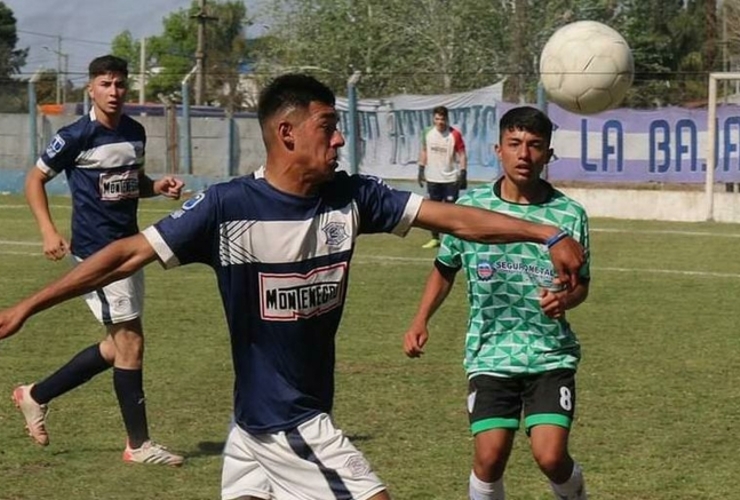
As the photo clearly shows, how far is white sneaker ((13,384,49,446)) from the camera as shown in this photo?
25.2 ft

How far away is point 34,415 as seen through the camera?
25.4ft

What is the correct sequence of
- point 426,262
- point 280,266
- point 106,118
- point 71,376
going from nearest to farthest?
point 280,266 < point 106,118 < point 71,376 < point 426,262

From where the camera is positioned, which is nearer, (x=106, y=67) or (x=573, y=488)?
(x=573, y=488)

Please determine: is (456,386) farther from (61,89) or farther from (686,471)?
(61,89)

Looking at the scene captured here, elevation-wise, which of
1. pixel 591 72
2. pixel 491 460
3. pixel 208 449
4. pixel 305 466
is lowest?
pixel 208 449

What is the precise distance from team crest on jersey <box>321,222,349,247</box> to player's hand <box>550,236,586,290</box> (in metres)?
0.72

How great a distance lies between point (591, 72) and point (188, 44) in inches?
4019

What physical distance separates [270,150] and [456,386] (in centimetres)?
521

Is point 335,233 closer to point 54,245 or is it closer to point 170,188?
point 170,188

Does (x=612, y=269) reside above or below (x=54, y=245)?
below

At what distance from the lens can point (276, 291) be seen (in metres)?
4.56

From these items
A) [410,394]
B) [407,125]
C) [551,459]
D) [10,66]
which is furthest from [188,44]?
[551,459]

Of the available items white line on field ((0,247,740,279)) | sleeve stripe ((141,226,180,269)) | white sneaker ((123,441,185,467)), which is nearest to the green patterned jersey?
sleeve stripe ((141,226,180,269))

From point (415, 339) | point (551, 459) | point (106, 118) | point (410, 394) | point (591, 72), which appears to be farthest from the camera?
point (591, 72)
